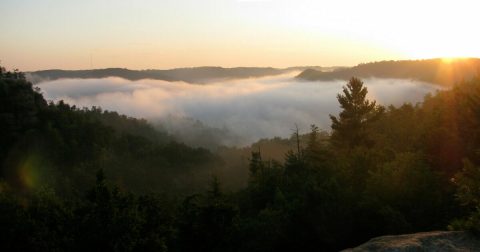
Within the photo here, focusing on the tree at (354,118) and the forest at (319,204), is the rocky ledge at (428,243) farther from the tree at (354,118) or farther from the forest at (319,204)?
the tree at (354,118)

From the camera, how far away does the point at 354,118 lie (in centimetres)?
5709

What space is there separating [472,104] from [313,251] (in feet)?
44.3

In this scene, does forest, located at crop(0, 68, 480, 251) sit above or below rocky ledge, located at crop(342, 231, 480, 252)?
below

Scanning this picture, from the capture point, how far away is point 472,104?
2977 cm

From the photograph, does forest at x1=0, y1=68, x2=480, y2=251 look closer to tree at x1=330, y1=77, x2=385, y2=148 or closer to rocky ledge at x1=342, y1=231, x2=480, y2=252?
tree at x1=330, y1=77, x2=385, y2=148

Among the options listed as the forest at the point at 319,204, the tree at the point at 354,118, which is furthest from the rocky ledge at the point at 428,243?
the tree at the point at 354,118

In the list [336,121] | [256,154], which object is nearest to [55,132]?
[256,154]

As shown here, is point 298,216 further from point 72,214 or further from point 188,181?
point 188,181

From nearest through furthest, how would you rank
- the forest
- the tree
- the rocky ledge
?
1. the rocky ledge
2. the forest
3. the tree

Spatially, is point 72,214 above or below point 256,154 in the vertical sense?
above

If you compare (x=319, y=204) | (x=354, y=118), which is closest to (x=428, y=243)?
(x=319, y=204)

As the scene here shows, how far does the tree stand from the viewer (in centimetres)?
5653

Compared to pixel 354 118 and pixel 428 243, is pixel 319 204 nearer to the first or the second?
pixel 428 243

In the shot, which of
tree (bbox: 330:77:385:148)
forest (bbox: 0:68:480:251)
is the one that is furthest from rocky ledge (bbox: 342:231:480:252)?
tree (bbox: 330:77:385:148)
